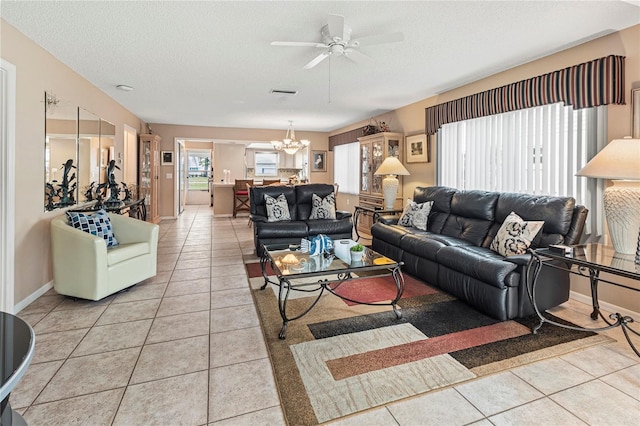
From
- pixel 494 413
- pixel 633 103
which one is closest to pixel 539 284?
pixel 494 413

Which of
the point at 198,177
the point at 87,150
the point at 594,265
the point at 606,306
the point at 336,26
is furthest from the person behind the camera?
the point at 198,177

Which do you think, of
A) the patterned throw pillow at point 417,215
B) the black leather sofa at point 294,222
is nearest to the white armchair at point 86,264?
the black leather sofa at point 294,222

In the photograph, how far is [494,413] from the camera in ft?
5.51

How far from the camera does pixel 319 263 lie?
2828 millimetres

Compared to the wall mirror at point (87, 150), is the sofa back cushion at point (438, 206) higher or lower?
lower

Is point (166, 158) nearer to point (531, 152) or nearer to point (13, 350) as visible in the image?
point (531, 152)

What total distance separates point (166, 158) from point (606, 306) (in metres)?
8.89

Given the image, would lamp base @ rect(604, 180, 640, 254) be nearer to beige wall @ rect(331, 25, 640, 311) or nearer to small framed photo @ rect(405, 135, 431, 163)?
beige wall @ rect(331, 25, 640, 311)

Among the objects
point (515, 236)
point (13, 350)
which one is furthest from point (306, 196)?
point (13, 350)

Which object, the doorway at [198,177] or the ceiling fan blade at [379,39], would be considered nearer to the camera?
the ceiling fan blade at [379,39]

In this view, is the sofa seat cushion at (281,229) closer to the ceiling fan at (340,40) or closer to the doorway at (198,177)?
the ceiling fan at (340,40)

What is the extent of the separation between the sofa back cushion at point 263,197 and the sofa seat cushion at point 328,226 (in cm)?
44

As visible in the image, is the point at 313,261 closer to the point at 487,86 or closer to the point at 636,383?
the point at 636,383

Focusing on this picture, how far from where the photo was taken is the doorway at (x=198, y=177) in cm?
1298
